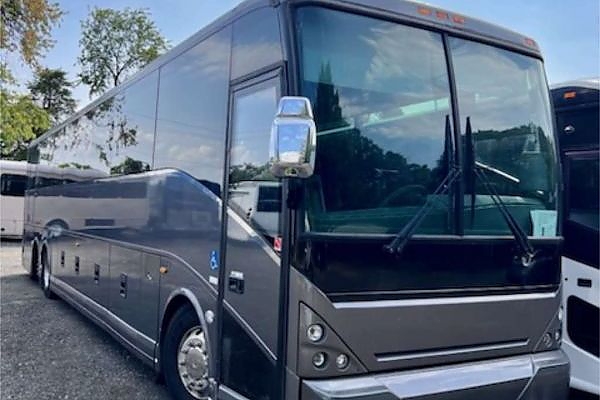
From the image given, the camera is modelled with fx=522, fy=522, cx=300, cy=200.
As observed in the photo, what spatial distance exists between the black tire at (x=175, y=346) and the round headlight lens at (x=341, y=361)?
4.87 feet

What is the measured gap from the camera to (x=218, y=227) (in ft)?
11.2

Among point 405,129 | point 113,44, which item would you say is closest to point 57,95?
point 113,44

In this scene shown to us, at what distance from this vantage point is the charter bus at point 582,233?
4352 millimetres

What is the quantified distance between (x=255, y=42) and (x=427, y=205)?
4.54ft

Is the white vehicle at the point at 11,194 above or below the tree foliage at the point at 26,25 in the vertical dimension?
below

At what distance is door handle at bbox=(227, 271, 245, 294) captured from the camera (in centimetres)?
307

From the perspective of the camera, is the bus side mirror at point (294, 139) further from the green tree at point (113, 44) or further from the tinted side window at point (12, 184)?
the green tree at point (113, 44)

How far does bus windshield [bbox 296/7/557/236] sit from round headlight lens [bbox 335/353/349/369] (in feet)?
2.07

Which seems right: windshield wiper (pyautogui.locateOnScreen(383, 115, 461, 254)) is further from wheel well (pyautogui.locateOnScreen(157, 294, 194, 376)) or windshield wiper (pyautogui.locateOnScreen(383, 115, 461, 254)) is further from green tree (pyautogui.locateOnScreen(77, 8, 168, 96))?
green tree (pyautogui.locateOnScreen(77, 8, 168, 96))

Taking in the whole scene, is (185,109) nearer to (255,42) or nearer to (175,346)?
(255,42)

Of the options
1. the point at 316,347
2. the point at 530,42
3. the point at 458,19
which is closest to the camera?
the point at 316,347

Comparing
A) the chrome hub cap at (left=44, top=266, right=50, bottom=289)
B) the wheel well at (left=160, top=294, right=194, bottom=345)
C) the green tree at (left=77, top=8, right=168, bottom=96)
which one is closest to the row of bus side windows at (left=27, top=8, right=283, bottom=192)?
the wheel well at (left=160, top=294, right=194, bottom=345)

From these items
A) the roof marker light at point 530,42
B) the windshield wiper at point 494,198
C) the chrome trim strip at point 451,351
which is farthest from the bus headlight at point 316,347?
the roof marker light at point 530,42

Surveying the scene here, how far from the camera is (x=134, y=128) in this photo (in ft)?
17.7
